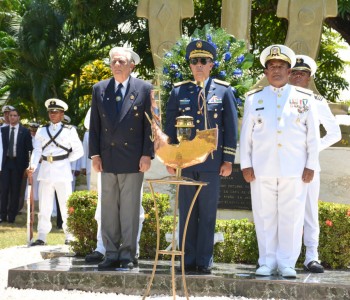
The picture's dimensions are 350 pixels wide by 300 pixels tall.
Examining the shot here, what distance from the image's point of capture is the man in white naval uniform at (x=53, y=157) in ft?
39.3

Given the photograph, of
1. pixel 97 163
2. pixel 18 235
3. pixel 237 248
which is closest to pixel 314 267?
pixel 237 248

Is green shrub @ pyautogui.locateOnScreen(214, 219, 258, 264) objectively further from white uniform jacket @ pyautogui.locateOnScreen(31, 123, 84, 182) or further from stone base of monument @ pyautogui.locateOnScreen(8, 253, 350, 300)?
white uniform jacket @ pyautogui.locateOnScreen(31, 123, 84, 182)

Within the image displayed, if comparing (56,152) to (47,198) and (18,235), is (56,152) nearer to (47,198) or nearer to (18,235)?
(47,198)

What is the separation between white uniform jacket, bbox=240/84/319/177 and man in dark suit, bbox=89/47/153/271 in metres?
1.00

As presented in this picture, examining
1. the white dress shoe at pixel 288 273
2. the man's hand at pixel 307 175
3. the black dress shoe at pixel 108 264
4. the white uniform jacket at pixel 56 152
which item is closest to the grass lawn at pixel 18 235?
the white uniform jacket at pixel 56 152

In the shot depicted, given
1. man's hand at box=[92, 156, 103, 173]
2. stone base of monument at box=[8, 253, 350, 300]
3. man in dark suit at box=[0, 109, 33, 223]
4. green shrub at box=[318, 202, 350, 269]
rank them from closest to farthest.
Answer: stone base of monument at box=[8, 253, 350, 300] → man's hand at box=[92, 156, 103, 173] → green shrub at box=[318, 202, 350, 269] → man in dark suit at box=[0, 109, 33, 223]

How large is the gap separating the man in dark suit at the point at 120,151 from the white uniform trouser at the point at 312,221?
5.48ft

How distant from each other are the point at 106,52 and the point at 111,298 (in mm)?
16864

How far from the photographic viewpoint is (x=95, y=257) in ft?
28.6

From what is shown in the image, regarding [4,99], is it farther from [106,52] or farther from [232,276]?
[232,276]

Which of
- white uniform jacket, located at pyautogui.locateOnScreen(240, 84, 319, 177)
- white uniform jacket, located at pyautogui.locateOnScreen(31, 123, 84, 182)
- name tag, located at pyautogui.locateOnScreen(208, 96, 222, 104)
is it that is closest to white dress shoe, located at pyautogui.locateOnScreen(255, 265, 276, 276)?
white uniform jacket, located at pyautogui.locateOnScreen(240, 84, 319, 177)

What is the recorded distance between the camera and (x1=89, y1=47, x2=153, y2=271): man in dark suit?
318 inches

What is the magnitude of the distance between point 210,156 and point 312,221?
4.83ft

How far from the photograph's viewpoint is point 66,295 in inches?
296
